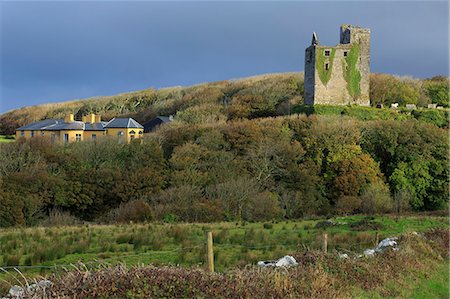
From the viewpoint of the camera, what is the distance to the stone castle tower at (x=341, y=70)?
1917 inches

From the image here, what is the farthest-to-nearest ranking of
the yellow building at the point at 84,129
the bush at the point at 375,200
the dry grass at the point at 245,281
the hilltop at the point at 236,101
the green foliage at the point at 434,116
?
the yellow building at the point at 84,129
the hilltop at the point at 236,101
the green foliage at the point at 434,116
the bush at the point at 375,200
the dry grass at the point at 245,281

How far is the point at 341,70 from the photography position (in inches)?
1945

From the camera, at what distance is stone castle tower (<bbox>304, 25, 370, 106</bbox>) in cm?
4869

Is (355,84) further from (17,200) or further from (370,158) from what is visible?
(17,200)

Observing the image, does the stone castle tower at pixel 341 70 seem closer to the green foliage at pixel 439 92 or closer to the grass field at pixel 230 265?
the green foliage at pixel 439 92

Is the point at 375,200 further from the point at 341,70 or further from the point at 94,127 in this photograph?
the point at 94,127

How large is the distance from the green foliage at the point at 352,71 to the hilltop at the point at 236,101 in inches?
199

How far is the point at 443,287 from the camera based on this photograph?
10633 mm

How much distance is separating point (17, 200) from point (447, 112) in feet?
122

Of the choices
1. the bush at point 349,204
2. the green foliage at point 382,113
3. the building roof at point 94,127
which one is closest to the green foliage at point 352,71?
the green foliage at point 382,113

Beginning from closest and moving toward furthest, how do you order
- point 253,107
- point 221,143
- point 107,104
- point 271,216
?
point 271,216
point 221,143
point 253,107
point 107,104

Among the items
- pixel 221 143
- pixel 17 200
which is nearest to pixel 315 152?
pixel 221 143

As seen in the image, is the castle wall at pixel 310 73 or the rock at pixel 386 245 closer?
the rock at pixel 386 245

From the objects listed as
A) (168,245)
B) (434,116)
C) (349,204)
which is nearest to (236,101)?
(434,116)
